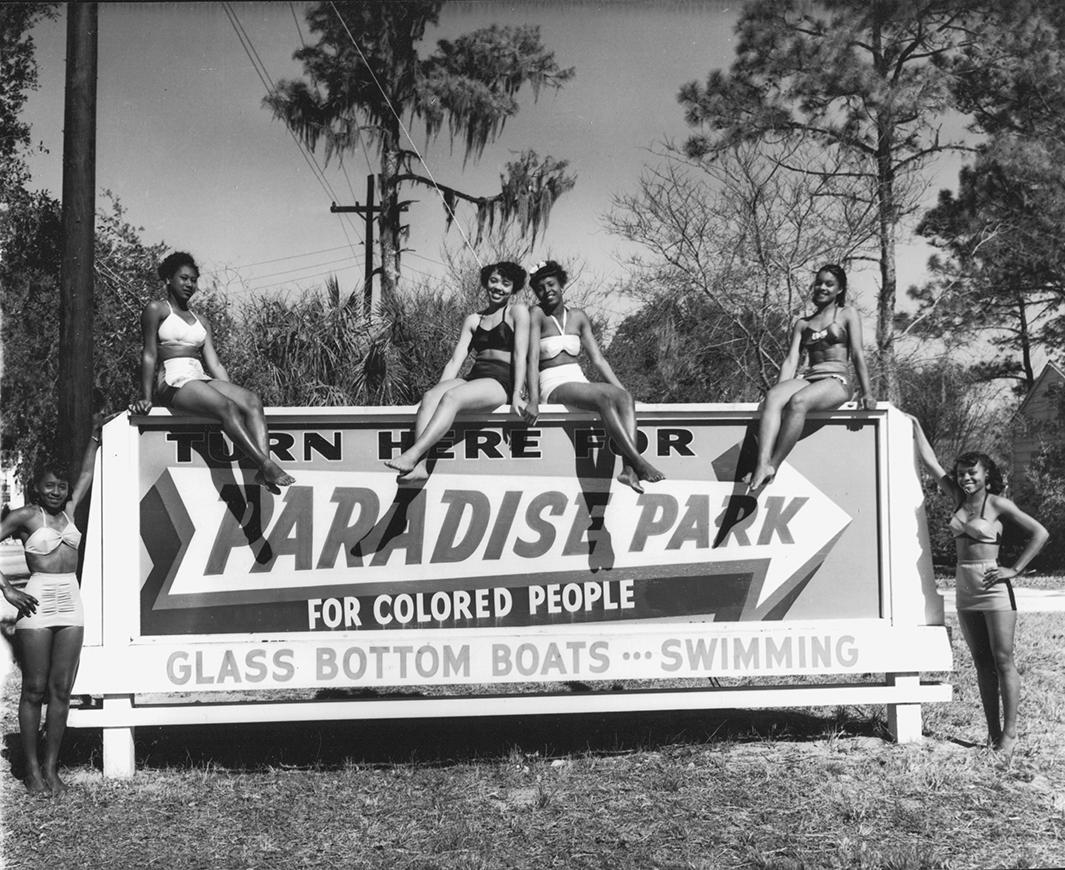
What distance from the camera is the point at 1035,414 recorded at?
67.8 ft

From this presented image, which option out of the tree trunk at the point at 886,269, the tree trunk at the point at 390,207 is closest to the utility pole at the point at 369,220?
the tree trunk at the point at 390,207

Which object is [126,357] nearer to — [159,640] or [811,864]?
[159,640]

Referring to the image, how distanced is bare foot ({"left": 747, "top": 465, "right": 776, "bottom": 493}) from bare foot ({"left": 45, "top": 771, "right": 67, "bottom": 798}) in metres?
3.71

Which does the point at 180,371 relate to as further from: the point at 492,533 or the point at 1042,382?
the point at 1042,382

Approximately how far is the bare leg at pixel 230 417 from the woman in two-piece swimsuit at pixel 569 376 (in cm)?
131

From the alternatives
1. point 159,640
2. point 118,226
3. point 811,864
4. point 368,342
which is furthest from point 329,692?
point 118,226

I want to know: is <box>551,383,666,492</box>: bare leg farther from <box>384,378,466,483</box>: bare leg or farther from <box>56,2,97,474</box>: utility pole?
<box>56,2,97,474</box>: utility pole

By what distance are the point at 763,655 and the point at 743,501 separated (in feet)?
2.67

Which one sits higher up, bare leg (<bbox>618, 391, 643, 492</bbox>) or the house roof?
the house roof

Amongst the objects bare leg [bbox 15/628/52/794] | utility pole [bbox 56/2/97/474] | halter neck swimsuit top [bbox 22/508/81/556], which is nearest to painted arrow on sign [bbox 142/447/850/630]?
halter neck swimsuit top [bbox 22/508/81/556]

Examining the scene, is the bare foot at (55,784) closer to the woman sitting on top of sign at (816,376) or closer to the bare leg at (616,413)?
the bare leg at (616,413)

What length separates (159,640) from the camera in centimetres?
529

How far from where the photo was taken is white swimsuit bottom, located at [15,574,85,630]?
4887 mm

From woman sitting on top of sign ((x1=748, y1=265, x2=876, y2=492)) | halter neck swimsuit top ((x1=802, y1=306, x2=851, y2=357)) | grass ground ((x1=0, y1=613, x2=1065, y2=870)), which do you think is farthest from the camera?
halter neck swimsuit top ((x1=802, y1=306, x2=851, y2=357))
